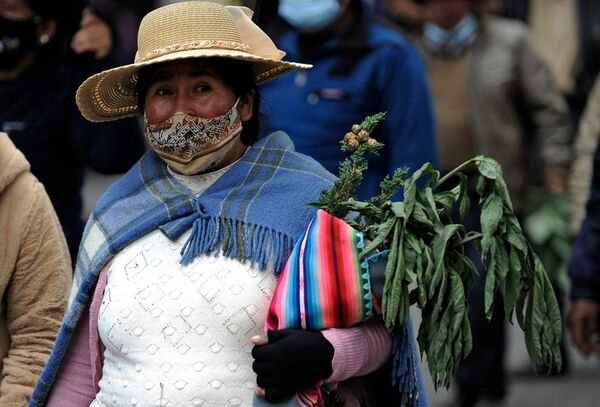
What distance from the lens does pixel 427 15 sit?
8773 mm

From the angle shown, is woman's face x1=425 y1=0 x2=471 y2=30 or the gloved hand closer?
the gloved hand

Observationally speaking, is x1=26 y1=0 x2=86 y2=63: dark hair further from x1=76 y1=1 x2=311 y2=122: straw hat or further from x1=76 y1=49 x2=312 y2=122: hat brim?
x1=76 y1=1 x2=311 y2=122: straw hat

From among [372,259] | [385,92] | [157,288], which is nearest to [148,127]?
[157,288]

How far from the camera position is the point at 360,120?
6730 millimetres

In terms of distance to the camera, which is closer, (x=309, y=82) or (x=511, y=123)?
(x=309, y=82)

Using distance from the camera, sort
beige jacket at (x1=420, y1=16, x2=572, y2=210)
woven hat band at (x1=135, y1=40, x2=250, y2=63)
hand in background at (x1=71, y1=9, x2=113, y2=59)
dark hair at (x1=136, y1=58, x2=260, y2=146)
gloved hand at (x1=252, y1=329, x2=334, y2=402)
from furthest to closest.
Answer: beige jacket at (x1=420, y1=16, x2=572, y2=210), hand in background at (x1=71, y1=9, x2=113, y2=59), dark hair at (x1=136, y1=58, x2=260, y2=146), woven hat band at (x1=135, y1=40, x2=250, y2=63), gloved hand at (x1=252, y1=329, x2=334, y2=402)

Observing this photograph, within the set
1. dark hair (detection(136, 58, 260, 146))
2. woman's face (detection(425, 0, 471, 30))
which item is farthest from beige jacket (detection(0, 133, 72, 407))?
woman's face (detection(425, 0, 471, 30))

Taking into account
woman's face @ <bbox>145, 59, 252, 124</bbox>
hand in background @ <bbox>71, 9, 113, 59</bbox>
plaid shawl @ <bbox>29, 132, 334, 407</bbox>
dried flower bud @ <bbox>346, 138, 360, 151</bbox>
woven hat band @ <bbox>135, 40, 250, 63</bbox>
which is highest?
hand in background @ <bbox>71, 9, 113, 59</bbox>

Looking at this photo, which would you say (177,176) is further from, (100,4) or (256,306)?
(100,4)

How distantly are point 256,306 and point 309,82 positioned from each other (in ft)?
9.21

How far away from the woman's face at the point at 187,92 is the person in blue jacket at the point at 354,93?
218 centimetres

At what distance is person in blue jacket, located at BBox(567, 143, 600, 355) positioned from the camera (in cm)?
607

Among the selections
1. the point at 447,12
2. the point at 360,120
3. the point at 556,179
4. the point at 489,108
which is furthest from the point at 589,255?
the point at 447,12

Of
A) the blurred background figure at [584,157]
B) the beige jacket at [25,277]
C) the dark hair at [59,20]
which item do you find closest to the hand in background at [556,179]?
the blurred background figure at [584,157]
